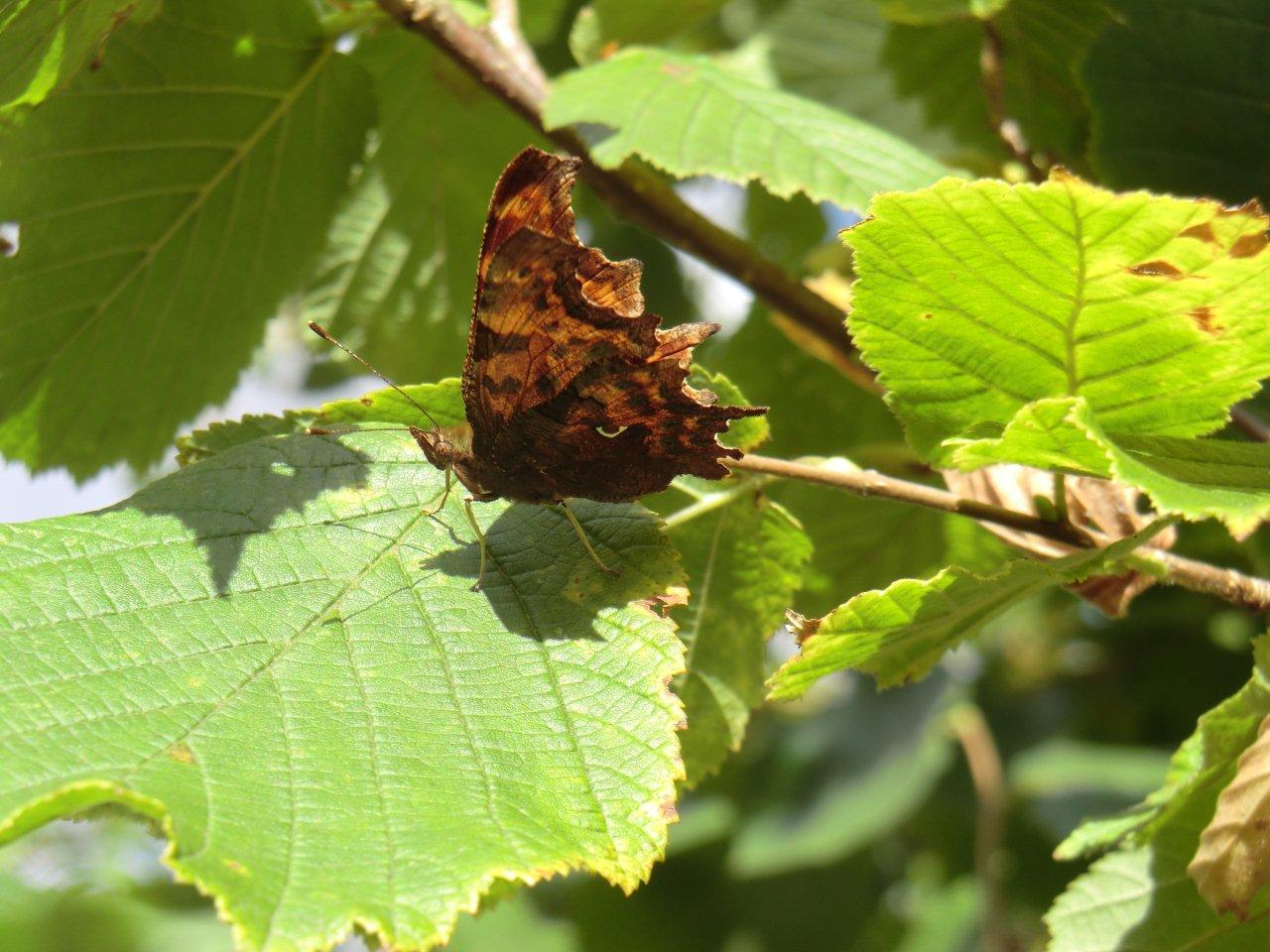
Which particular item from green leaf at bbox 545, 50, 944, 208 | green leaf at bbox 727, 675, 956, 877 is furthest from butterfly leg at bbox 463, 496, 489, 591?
green leaf at bbox 727, 675, 956, 877

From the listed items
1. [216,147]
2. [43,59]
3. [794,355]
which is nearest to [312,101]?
[216,147]

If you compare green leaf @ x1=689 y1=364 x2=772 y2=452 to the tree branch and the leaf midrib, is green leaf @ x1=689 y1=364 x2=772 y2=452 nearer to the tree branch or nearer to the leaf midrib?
the tree branch

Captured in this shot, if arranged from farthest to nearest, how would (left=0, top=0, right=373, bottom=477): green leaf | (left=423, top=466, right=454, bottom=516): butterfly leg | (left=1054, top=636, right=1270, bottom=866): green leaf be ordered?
1. (left=0, top=0, right=373, bottom=477): green leaf
2. (left=423, top=466, right=454, bottom=516): butterfly leg
3. (left=1054, top=636, right=1270, bottom=866): green leaf

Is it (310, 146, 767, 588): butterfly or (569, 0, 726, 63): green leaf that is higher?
(569, 0, 726, 63): green leaf

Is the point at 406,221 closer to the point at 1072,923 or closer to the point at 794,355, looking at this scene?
the point at 794,355

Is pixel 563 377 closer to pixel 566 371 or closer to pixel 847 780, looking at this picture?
pixel 566 371

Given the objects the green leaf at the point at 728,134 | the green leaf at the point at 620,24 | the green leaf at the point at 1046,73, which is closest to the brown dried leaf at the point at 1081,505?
the green leaf at the point at 728,134

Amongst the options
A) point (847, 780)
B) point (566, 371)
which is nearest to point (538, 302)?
point (566, 371)
